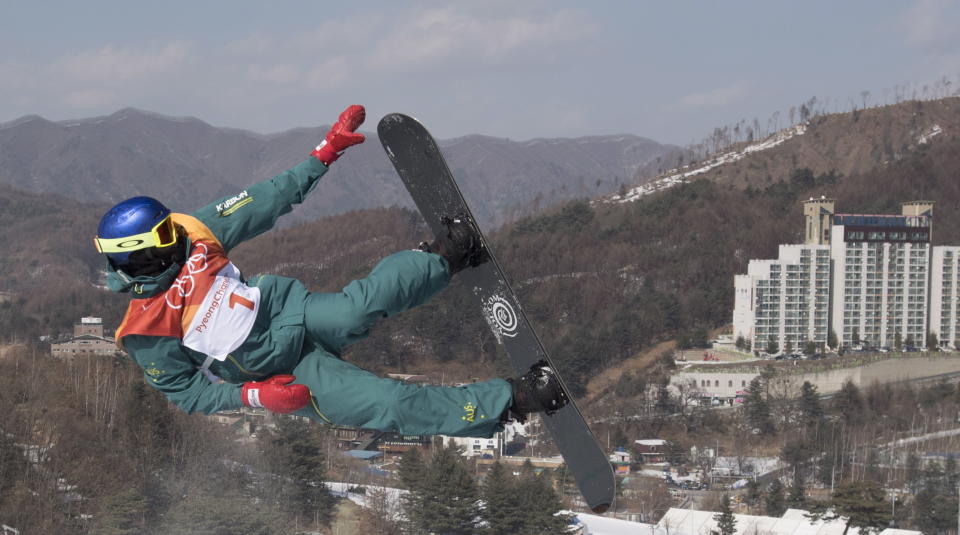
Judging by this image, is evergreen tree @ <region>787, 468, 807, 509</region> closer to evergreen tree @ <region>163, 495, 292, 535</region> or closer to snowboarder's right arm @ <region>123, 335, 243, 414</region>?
evergreen tree @ <region>163, 495, 292, 535</region>

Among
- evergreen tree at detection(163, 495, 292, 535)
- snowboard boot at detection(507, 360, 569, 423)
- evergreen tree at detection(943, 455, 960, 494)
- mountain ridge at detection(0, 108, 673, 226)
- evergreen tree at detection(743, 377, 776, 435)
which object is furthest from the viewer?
mountain ridge at detection(0, 108, 673, 226)

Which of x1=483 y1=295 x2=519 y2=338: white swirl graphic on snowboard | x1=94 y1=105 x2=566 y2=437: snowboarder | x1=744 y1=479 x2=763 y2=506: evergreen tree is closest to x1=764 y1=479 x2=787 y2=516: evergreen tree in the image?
x1=744 y1=479 x2=763 y2=506: evergreen tree

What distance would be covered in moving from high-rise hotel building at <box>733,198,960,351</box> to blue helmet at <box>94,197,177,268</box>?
44040 millimetres

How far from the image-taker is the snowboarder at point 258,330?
99.8 inches

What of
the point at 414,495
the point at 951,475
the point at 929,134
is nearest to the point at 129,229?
the point at 414,495

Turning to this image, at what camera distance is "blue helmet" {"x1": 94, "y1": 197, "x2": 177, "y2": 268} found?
2.48 metres

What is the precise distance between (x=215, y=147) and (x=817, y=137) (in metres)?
119

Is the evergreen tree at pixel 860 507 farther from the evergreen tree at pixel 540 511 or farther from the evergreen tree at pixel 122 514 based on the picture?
the evergreen tree at pixel 122 514

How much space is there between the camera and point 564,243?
199 ft

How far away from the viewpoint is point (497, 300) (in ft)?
11.3

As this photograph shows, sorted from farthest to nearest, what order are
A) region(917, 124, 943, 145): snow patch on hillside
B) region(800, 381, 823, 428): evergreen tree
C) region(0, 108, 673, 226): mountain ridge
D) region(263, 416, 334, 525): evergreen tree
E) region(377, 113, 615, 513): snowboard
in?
region(0, 108, 673, 226): mountain ridge < region(917, 124, 943, 145): snow patch on hillside < region(800, 381, 823, 428): evergreen tree < region(263, 416, 334, 525): evergreen tree < region(377, 113, 615, 513): snowboard

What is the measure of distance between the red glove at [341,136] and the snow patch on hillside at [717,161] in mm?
80955

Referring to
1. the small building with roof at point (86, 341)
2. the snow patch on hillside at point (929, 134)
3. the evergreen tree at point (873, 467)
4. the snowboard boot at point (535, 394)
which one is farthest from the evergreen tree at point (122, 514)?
the snow patch on hillside at point (929, 134)

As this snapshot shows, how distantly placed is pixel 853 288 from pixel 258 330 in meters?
46.3
